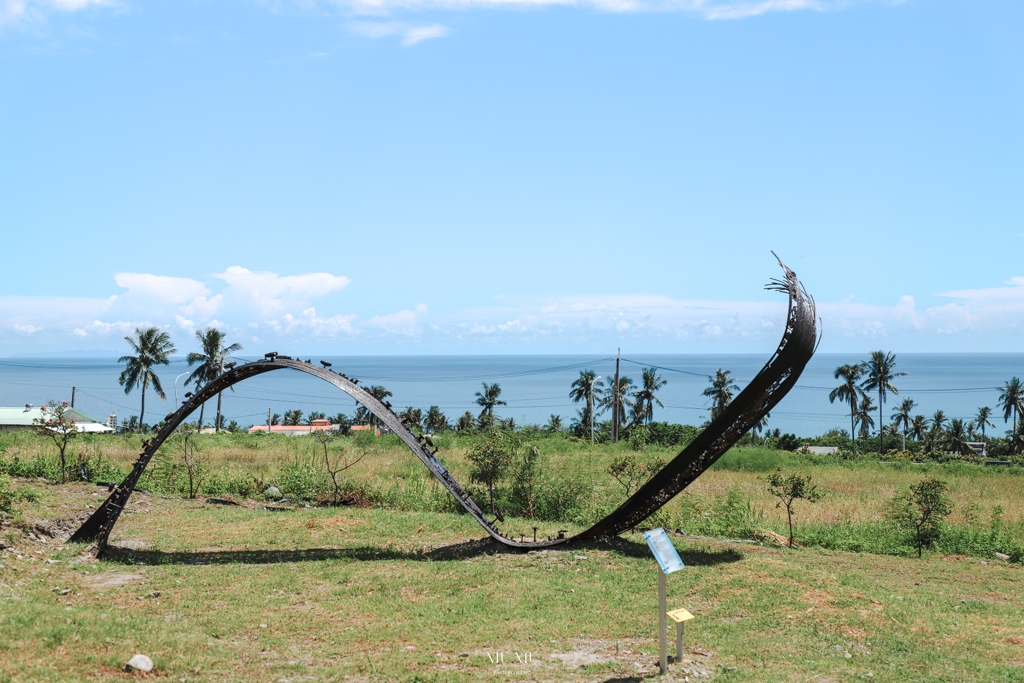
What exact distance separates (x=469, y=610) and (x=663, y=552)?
4258 mm

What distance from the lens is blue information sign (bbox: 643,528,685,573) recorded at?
1093cm

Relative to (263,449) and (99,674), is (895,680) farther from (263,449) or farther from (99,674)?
(263,449)

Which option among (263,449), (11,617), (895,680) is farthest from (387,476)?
(895,680)

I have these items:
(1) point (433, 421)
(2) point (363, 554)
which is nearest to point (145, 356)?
(1) point (433, 421)

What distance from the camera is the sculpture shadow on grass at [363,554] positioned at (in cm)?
1769

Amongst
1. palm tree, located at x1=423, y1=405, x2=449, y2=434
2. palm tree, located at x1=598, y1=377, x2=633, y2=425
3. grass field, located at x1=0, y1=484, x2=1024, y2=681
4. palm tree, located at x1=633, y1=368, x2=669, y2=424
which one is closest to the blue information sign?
grass field, located at x1=0, y1=484, x2=1024, y2=681

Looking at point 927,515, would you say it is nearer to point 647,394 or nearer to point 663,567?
point 663,567

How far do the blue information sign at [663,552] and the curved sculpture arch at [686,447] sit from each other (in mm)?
6121

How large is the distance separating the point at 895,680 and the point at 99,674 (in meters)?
9.97

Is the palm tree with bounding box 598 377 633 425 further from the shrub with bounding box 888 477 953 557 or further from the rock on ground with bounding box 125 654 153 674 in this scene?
the rock on ground with bounding box 125 654 153 674

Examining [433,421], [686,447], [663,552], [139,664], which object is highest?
[686,447]

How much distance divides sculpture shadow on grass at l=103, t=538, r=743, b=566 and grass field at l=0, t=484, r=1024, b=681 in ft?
0.28

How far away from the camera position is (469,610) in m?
14.0

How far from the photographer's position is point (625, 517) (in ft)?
62.5
